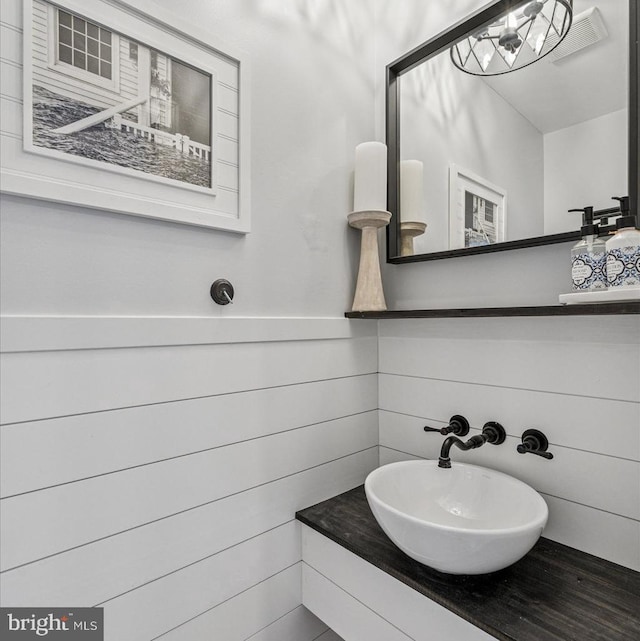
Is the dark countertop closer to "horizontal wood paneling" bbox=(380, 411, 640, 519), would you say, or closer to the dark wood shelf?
"horizontal wood paneling" bbox=(380, 411, 640, 519)

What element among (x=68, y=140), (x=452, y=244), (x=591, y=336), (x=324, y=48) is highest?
(x=324, y=48)

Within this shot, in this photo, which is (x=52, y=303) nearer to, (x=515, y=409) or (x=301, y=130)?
(x=301, y=130)

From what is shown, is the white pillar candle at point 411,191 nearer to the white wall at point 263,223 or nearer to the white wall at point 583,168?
the white wall at point 263,223

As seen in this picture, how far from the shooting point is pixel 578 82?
99 cm

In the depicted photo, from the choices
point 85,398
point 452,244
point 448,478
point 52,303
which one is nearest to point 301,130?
point 452,244

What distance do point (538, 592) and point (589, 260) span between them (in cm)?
71

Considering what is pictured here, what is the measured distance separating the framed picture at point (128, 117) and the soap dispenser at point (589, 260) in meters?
0.79

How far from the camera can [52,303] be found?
30.9 inches

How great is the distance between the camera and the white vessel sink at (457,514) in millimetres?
777

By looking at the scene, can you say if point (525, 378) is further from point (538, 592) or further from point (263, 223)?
point (263, 223)

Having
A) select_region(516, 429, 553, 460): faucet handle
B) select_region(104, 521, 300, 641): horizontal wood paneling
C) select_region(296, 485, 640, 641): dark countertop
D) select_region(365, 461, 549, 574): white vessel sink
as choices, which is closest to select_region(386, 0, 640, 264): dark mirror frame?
select_region(516, 429, 553, 460): faucet handle

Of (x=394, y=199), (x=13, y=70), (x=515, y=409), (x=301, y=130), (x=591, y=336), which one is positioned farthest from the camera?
(x=394, y=199)

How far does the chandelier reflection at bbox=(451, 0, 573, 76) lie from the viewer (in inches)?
39.8

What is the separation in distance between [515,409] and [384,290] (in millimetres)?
577
